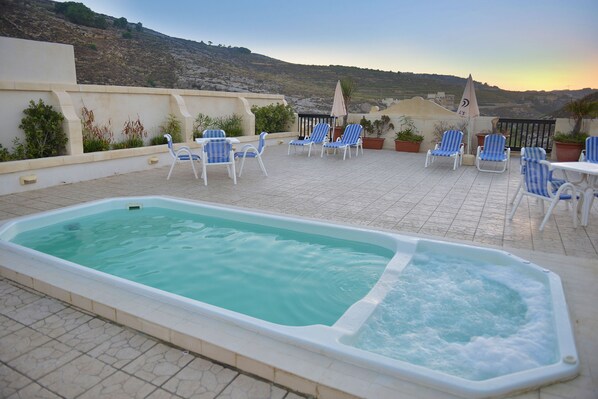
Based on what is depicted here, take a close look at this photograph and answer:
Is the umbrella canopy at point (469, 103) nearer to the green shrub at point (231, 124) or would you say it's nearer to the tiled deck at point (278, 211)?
the tiled deck at point (278, 211)

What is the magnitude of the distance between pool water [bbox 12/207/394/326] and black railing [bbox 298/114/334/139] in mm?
9438

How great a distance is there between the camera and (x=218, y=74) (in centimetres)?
2922

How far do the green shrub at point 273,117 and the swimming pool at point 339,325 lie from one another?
9311mm

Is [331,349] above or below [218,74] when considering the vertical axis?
below

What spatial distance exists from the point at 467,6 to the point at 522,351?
51.5 feet

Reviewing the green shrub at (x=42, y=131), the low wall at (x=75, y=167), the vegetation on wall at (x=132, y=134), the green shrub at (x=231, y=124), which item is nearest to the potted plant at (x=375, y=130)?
the green shrub at (x=231, y=124)

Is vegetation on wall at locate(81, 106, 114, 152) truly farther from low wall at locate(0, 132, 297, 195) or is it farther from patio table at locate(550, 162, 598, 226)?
patio table at locate(550, 162, 598, 226)

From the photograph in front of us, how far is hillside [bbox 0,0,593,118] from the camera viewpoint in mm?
23219

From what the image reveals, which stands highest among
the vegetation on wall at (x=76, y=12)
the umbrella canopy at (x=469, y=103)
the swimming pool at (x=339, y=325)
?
the vegetation on wall at (x=76, y=12)

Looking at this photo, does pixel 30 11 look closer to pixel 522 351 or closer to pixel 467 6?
pixel 467 6

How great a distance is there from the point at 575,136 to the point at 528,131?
1.66 m

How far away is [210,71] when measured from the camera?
29719 mm

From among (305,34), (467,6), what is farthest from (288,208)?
(305,34)

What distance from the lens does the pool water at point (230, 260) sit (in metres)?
3.73
